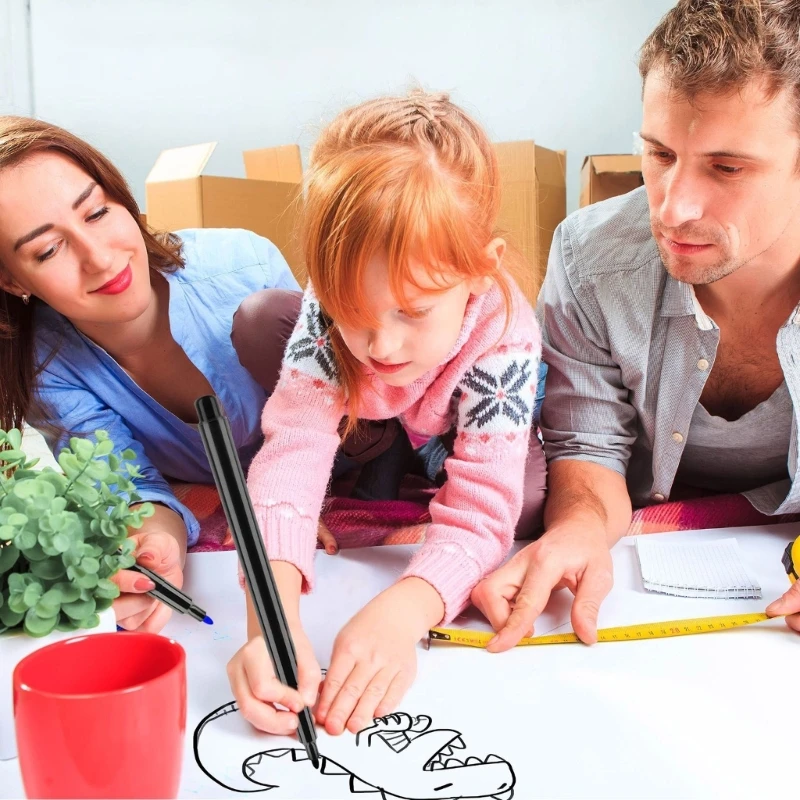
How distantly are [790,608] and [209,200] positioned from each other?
1.47 meters

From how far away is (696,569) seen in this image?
1001 millimetres

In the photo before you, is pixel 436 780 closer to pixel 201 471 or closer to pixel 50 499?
pixel 50 499

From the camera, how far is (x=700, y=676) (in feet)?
2.60

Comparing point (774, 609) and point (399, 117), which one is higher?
point (399, 117)

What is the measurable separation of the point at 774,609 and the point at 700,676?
0.13m

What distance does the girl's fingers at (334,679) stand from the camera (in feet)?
2.42

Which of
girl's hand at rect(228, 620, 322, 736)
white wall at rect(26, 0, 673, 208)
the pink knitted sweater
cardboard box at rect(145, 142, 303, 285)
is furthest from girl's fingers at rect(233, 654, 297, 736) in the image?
white wall at rect(26, 0, 673, 208)

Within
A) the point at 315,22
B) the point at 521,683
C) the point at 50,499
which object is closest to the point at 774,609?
the point at 521,683

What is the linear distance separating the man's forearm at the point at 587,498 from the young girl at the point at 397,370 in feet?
0.32

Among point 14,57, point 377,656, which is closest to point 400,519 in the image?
point 377,656

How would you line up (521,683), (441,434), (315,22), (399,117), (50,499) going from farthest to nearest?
(315,22), (441,434), (399,117), (521,683), (50,499)

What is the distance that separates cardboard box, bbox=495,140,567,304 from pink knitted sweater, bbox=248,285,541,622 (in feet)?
2.04

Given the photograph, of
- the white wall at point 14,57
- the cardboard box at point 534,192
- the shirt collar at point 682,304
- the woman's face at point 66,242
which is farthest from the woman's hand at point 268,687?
the white wall at point 14,57

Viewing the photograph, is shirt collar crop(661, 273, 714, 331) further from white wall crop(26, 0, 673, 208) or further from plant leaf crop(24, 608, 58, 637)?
white wall crop(26, 0, 673, 208)
